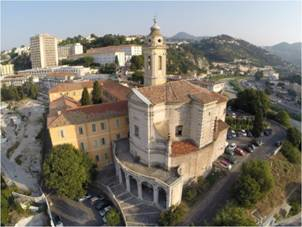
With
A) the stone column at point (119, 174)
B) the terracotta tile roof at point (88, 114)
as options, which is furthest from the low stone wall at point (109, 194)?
the terracotta tile roof at point (88, 114)

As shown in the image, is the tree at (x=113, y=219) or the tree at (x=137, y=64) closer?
the tree at (x=113, y=219)

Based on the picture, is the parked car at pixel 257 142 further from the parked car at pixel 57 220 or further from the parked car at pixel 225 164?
the parked car at pixel 57 220

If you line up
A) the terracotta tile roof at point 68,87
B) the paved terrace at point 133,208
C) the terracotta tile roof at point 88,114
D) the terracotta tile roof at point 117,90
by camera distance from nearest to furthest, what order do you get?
the paved terrace at point 133,208
the terracotta tile roof at point 88,114
the terracotta tile roof at point 117,90
the terracotta tile roof at point 68,87

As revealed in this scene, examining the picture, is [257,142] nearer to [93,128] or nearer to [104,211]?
[104,211]

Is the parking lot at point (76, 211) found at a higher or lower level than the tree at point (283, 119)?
lower

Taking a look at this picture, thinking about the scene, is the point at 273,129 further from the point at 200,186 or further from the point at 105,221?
the point at 105,221

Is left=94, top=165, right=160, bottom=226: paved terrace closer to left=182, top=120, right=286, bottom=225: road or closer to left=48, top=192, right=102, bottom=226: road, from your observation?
left=48, top=192, right=102, bottom=226: road

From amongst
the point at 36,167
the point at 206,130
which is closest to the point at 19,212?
the point at 36,167

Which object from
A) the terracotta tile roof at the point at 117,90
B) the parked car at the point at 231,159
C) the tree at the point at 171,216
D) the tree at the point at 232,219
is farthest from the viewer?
the terracotta tile roof at the point at 117,90

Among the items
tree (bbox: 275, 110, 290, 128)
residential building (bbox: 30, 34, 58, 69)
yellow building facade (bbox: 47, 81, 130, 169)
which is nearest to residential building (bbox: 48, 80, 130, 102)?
yellow building facade (bbox: 47, 81, 130, 169)
